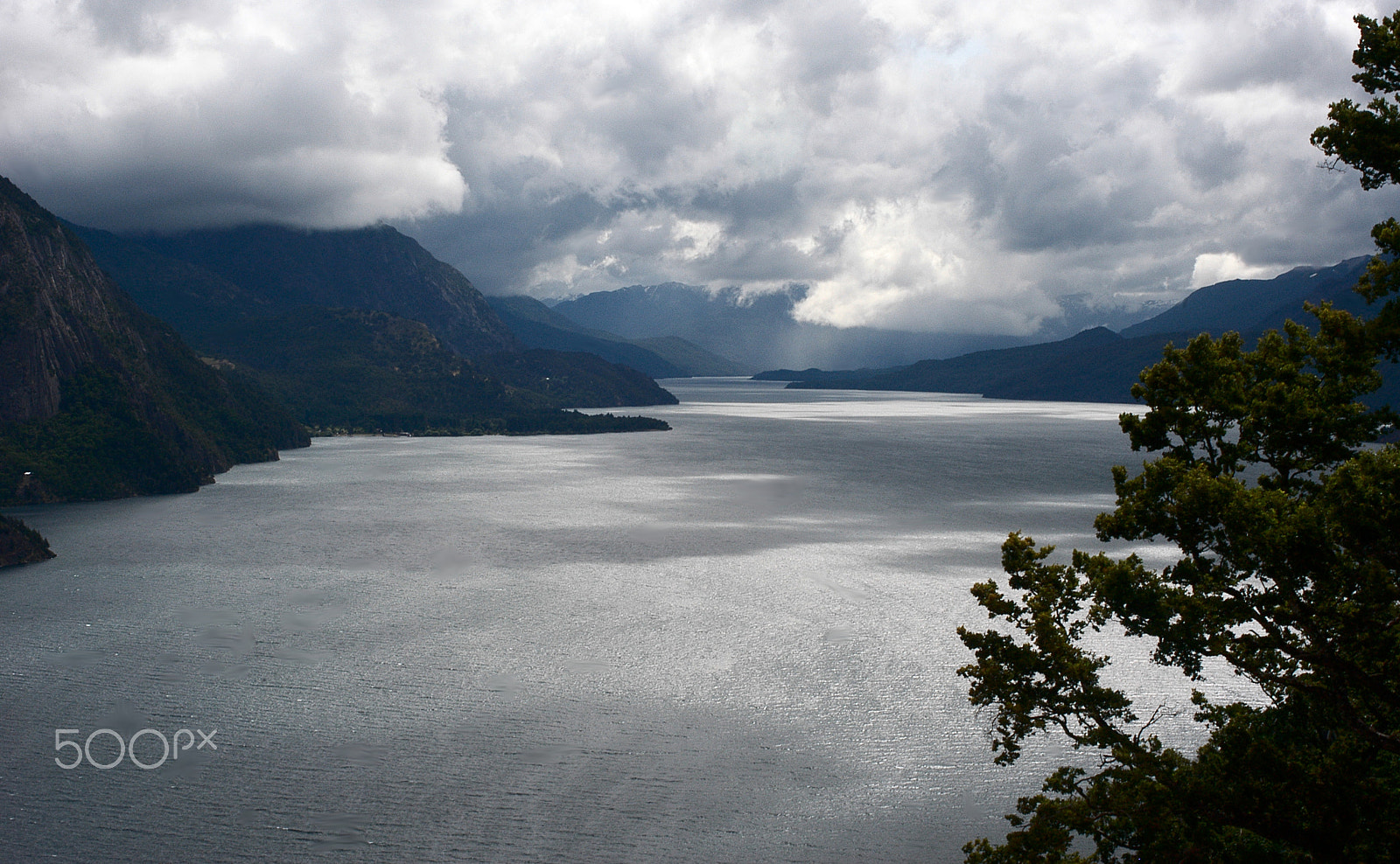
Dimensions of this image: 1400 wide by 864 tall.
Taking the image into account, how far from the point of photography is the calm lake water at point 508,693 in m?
41.1

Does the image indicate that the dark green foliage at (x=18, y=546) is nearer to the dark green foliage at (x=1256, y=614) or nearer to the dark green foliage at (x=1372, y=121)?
the dark green foliage at (x=1256, y=614)

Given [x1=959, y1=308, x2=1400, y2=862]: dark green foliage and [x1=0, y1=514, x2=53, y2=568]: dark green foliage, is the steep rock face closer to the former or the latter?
[x1=0, y1=514, x2=53, y2=568]: dark green foliage

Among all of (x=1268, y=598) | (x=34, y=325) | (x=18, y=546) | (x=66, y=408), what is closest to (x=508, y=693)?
(x=1268, y=598)

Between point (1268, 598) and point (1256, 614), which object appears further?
point (1256, 614)

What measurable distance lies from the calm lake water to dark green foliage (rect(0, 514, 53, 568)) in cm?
268

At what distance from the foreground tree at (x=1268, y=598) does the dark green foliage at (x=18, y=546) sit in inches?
4217

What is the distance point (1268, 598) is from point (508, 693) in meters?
45.1

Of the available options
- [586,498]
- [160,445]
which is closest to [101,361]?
[160,445]

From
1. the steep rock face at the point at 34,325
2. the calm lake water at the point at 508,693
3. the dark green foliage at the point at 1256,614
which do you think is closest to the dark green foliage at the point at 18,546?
the calm lake water at the point at 508,693

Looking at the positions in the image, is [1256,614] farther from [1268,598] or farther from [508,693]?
[508,693]

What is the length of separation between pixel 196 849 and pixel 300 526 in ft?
291

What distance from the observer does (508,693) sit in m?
57.6

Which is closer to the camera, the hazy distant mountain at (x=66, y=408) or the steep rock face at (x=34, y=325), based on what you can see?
the hazy distant mountain at (x=66, y=408)

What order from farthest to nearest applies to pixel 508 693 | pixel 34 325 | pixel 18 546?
pixel 34 325 < pixel 18 546 < pixel 508 693
